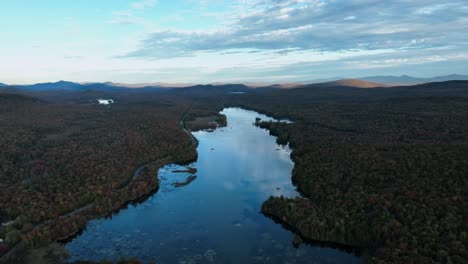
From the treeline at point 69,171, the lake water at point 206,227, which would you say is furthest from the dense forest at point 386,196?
the treeline at point 69,171

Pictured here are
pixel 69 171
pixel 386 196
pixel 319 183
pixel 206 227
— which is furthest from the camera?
pixel 69 171

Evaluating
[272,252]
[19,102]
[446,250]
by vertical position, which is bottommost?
[272,252]

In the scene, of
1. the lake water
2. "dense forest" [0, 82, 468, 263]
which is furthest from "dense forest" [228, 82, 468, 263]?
the lake water

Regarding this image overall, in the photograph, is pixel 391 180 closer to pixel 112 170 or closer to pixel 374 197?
pixel 374 197

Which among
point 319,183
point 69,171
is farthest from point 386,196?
point 69,171

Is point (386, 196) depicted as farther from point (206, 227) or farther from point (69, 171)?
point (69, 171)

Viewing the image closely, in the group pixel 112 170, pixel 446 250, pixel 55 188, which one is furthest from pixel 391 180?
pixel 55 188

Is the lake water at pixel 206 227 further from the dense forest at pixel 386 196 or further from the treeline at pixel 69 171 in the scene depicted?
the treeline at pixel 69 171

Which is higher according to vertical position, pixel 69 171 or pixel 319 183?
pixel 69 171
